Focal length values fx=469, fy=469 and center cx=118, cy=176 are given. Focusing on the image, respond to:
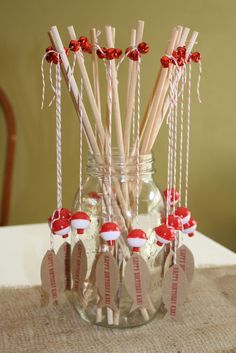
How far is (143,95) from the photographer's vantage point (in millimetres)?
1737

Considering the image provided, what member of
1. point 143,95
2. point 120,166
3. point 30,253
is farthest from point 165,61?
point 143,95

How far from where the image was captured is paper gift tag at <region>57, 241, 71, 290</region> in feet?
1.93

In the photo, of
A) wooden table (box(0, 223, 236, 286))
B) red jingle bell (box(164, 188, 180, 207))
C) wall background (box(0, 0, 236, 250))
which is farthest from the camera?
wall background (box(0, 0, 236, 250))

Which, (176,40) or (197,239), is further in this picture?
(197,239)

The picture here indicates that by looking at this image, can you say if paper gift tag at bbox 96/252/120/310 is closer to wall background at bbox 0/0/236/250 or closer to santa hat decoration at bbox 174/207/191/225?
santa hat decoration at bbox 174/207/191/225

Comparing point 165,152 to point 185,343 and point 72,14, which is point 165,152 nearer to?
point 72,14

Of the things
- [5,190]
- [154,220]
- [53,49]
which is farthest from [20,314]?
[5,190]

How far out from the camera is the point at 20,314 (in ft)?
1.96

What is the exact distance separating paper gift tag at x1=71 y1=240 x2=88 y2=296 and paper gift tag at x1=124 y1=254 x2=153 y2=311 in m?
0.06

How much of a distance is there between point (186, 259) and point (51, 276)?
0.17 meters

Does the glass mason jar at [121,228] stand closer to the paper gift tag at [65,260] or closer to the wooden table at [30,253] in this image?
the paper gift tag at [65,260]

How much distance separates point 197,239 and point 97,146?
43 centimetres

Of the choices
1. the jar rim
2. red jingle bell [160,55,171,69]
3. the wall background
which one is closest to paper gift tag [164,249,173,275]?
the jar rim

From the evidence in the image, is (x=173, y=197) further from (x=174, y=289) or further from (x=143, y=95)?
(x=143, y=95)
